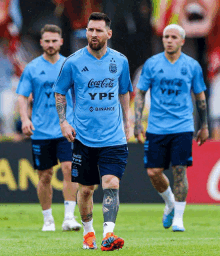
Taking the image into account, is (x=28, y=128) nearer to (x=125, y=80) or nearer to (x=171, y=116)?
Result: (x=171, y=116)

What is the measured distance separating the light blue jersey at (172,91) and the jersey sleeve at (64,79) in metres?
2.51

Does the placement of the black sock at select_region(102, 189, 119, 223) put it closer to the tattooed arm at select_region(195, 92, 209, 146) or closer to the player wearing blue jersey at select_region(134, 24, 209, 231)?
the player wearing blue jersey at select_region(134, 24, 209, 231)

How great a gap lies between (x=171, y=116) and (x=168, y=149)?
1.42 feet

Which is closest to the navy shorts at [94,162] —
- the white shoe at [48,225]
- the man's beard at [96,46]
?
the man's beard at [96,46]

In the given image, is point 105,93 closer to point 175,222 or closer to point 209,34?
point 175,222

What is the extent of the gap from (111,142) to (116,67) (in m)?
0.71

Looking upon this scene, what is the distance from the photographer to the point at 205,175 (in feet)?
45.4

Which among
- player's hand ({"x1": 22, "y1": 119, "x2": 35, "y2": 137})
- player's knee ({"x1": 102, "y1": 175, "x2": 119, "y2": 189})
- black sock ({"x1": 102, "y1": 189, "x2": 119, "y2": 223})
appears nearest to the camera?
black sock ({"x1": 102, "y1": 189, "x2": 119, "y2": 223})

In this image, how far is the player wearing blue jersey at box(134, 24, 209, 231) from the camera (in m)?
9.08

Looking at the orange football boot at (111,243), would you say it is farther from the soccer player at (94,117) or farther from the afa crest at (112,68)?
the afa crest at (112,68)

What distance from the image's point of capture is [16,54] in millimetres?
17016

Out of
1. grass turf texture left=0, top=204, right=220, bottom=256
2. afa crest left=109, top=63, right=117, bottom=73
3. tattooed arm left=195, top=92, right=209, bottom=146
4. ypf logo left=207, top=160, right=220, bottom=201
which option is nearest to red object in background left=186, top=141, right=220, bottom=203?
ypf logo left=207, top=160, right=220, bottom=201

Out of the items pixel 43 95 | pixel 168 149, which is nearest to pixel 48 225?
pixel 43 95

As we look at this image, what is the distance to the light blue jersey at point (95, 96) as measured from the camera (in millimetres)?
6836
